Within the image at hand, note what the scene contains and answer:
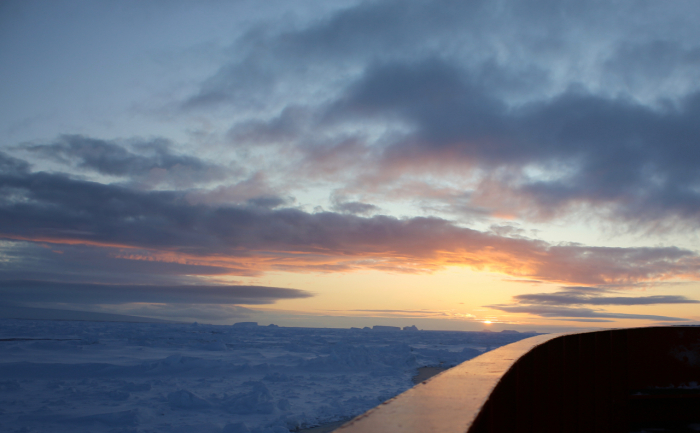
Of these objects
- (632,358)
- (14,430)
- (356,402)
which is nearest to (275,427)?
(356,402)

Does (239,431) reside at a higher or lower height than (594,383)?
lower

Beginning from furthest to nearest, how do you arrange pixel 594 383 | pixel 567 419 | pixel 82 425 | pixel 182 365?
pixel 182 365
pixel 82 425
pixel 594 383
pixel 567 419

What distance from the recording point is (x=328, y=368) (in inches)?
1003

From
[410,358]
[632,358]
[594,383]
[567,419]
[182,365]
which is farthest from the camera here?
[410,358]

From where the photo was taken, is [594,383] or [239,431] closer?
[594,383]

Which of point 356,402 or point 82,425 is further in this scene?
point 356,402

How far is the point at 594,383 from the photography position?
5.12 metres

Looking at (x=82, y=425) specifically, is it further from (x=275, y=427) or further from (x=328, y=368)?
(x=328, y=368)

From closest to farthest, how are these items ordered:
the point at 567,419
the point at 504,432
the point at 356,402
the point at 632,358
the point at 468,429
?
the point at 468,429 < the point at 504,432 < the point at 567,419 < the point at 632,358 < the point at 356,402

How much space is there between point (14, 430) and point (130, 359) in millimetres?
16554

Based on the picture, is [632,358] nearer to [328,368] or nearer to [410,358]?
[328,368]

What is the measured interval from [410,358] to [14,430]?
2413 centimetres

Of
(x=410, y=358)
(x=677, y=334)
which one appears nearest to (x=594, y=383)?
(x=677, y=334)

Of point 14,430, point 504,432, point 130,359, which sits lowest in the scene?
point 130,359
